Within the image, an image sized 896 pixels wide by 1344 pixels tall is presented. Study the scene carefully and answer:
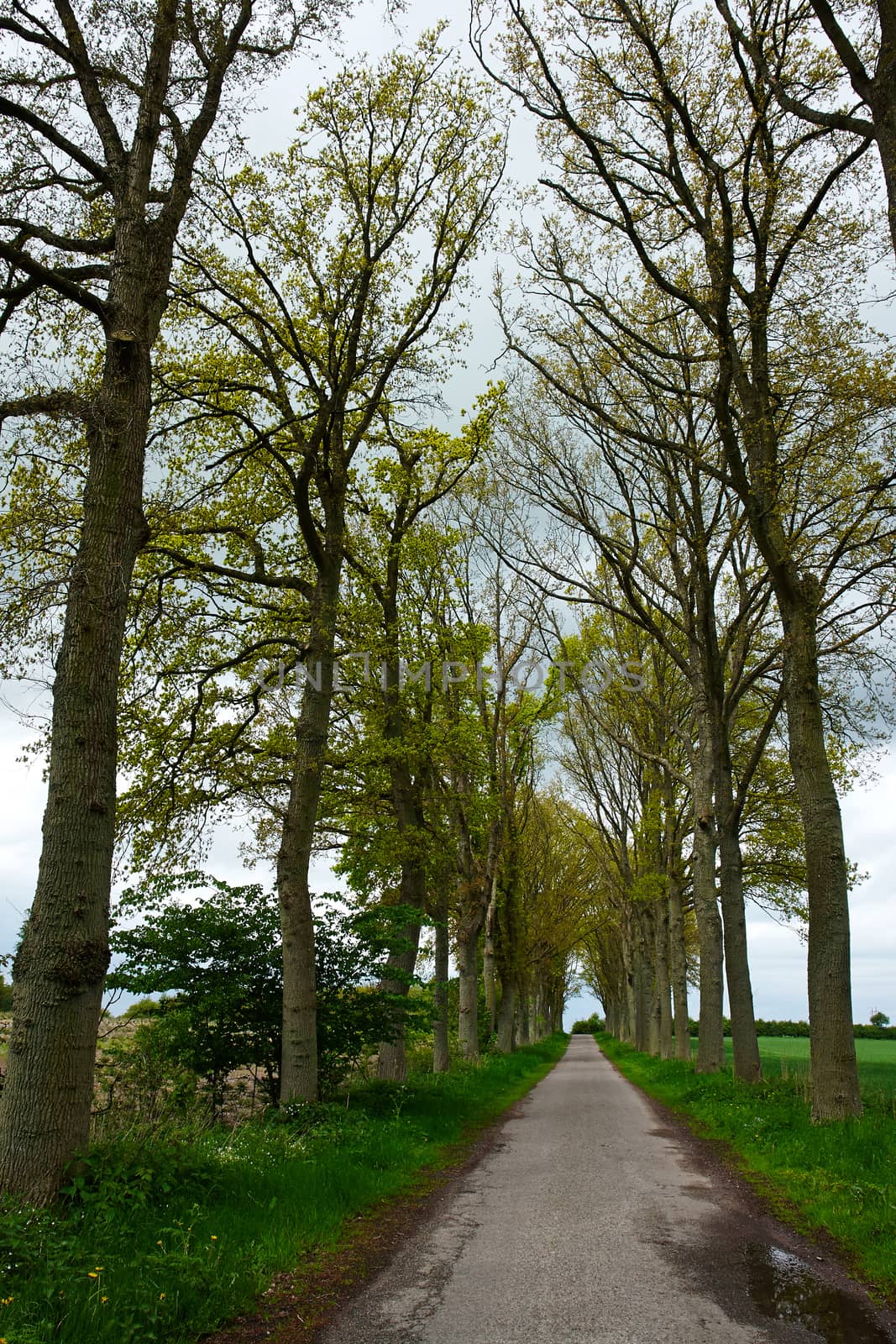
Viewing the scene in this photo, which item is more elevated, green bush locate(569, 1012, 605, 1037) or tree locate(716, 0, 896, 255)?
tree locate(716, 0, 896, 255)

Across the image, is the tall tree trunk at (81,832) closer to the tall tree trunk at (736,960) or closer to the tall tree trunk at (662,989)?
the tall tree trunk at (736,960)

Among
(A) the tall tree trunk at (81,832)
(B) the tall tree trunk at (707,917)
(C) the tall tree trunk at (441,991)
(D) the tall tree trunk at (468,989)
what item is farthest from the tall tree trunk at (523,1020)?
(A) the tall tree trunk at (81,832)

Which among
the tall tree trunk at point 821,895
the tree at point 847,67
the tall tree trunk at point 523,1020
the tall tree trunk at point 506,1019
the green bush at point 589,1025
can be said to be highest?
the tree at point 847,67

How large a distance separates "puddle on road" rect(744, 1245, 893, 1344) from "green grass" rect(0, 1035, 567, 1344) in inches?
114

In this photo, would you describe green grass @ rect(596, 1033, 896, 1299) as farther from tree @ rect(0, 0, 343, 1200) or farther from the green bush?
the green bush

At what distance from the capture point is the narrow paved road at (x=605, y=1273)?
4.59m

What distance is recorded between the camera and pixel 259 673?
15.7 m

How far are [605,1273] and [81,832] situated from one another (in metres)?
4.52

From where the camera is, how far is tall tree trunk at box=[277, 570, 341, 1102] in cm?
1041

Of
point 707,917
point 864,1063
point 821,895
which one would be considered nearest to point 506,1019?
point 707,917

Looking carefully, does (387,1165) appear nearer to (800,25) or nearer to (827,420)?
(827,420)

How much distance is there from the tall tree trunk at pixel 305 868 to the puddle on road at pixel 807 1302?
5894mm

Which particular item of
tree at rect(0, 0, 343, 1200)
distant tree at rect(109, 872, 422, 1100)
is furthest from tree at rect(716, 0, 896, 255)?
distant tree at rect(109, 872, 422, 1100)

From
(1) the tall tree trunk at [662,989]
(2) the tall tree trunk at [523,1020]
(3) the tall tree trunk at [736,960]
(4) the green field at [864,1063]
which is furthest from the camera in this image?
(2) the tall tree trunk at [523,1020]
